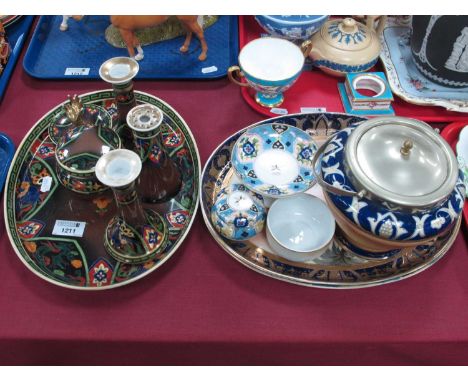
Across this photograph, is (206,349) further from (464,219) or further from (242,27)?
(242,27)

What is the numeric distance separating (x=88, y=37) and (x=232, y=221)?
Answer: 777 mm

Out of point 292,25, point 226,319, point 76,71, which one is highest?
point 292,25

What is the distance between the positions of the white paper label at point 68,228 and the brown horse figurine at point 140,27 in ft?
1.66

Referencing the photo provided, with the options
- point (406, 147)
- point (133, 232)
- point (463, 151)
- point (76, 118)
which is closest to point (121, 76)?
point (76, 118)

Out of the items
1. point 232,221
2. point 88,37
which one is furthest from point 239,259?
point 88,37

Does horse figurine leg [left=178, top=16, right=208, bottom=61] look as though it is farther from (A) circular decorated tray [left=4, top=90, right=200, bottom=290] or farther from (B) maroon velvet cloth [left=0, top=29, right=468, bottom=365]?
(B) maroon velvet cloth [left=0, top=29, right=468, bottom=365]

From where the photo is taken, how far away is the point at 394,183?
0.59m

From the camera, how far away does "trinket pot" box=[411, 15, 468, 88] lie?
0.86 m

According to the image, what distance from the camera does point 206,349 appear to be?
0.70m

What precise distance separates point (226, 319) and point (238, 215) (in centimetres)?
19

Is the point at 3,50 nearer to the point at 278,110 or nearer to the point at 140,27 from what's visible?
the point at 140,27

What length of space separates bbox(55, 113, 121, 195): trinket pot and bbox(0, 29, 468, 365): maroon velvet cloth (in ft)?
0.62

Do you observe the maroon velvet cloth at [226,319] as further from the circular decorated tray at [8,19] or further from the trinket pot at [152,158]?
the circular decorated tray at [8,19]

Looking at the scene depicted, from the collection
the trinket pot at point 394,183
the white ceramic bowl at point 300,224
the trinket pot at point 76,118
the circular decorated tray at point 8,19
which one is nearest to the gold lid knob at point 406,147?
the trinket pot at point 394,183
